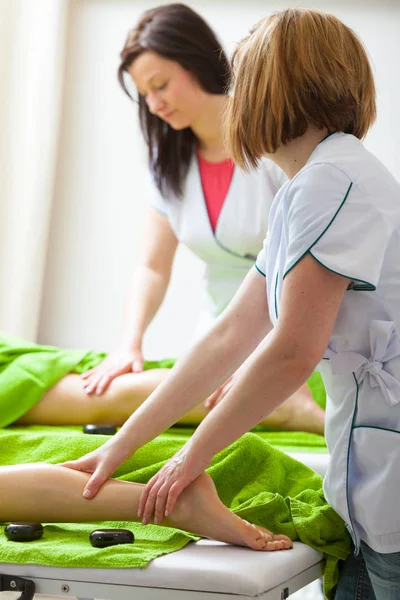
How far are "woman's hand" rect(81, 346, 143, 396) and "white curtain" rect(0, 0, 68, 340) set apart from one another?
115 cm

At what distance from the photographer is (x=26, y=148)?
381 centimetres

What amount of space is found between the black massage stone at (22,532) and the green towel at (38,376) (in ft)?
3.04

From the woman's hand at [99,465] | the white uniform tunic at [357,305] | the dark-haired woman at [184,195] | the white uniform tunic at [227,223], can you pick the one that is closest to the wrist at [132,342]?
the dark-haired woman at [184,195]

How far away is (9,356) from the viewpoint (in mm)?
2689

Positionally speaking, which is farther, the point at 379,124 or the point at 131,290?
the point at 379,124

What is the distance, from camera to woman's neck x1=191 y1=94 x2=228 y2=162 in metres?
2.69

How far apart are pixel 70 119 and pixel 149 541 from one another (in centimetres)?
292

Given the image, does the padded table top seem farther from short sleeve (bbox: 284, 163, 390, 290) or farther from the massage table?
short sleeve (bbox: 284, 163, 390, 290)

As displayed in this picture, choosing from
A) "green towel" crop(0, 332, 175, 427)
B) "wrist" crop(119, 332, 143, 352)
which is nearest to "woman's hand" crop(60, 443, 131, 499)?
"green towel" crop(0, 332, 175, 427)

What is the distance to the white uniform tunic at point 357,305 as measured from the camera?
1.26m

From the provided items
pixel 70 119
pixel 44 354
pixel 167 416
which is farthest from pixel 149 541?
pixel 70 119

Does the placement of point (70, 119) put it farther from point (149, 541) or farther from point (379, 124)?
point (149, 541)

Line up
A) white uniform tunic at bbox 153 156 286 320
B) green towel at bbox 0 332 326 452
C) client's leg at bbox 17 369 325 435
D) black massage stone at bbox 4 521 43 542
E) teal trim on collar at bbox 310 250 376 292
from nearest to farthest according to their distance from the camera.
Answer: teal trim on collar at bbox 310 250 376 292 < black massage stone at bbox 4 521 43 542 < green towel at bbox 0 332 326 452 < client's leg at bbox 17 369 325 435 < white uniform tunic at bbox 153 156 286 320

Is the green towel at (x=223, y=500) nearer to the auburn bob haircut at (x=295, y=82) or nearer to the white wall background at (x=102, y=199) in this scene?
the auburn bob haircut at (x=295, y=82)
